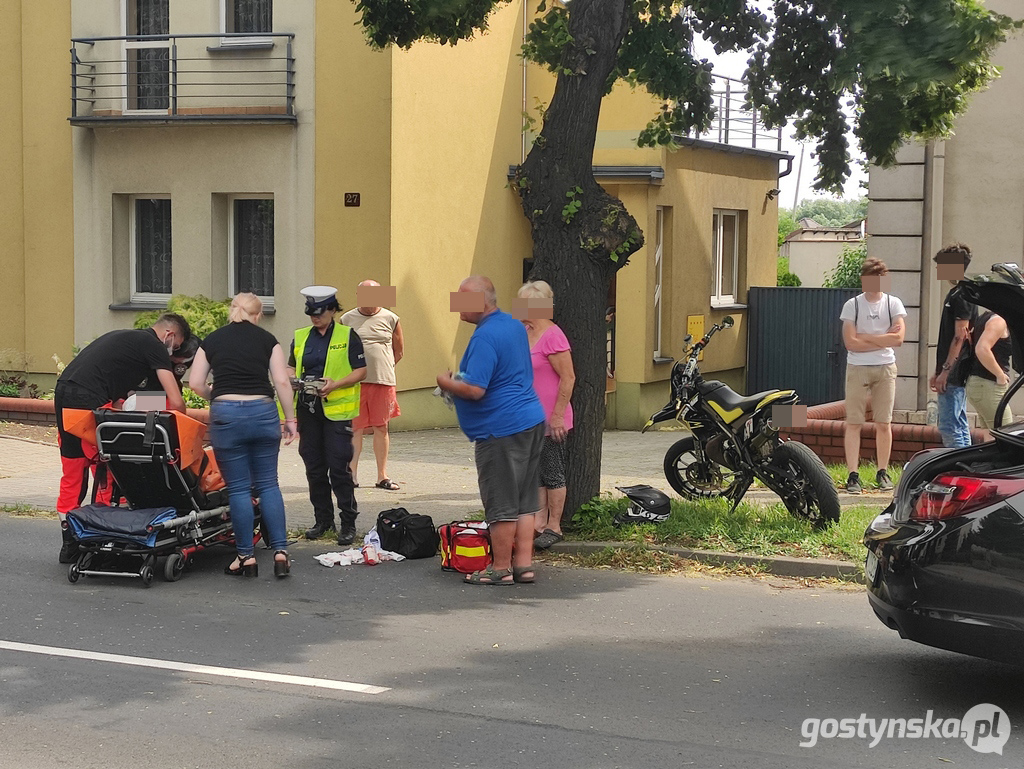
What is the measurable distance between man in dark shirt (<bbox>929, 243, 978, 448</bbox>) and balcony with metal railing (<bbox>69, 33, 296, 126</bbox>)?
904cm

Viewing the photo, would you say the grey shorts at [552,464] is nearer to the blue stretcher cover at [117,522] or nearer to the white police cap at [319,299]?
the white police cap at [319,299]

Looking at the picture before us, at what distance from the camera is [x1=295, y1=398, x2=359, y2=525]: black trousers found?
9617 mm

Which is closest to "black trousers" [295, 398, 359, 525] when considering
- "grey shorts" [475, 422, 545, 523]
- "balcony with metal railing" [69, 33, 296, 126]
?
"grey shorts" [475, 422, 545, 523]

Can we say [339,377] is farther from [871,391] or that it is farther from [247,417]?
[871,391]

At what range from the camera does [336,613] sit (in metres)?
7.74

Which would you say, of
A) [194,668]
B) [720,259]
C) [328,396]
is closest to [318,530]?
[328,396]

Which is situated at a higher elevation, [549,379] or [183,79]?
[183,79]

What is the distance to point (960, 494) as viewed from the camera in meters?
5.68

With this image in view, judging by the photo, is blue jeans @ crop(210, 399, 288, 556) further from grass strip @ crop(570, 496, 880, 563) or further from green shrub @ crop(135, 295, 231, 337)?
green shrub @ crop(135, 295, 231, 337)

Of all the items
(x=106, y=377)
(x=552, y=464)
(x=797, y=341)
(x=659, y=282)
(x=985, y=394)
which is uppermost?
(x=659, y=282)

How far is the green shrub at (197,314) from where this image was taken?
1605 cm

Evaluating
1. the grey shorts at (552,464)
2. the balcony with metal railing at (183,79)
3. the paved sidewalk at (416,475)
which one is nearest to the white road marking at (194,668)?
the grey shorts at (552,464)

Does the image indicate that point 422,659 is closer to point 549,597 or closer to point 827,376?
point 549,597

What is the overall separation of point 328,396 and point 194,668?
327 centimetres
